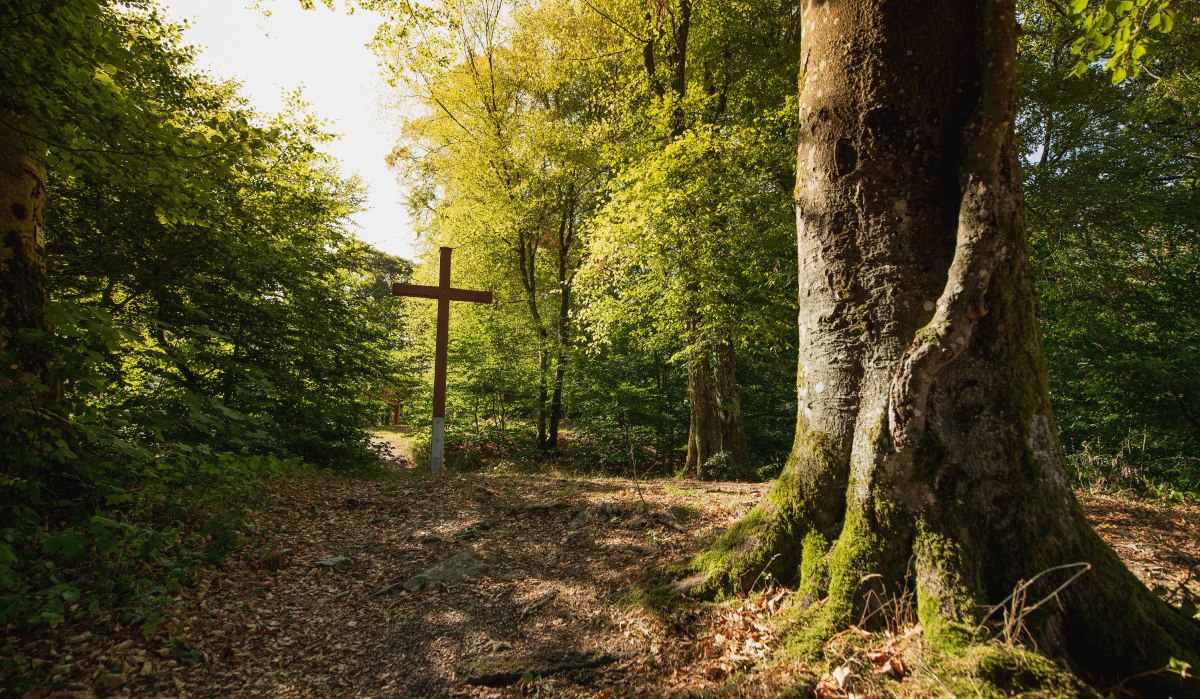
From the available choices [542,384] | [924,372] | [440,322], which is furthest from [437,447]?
[924,372]

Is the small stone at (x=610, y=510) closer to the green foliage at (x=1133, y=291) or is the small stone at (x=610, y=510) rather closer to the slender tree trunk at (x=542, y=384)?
the green foliage at (x=1133, y=291)

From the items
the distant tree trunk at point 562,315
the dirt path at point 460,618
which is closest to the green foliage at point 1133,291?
the dirt path at point 460,618

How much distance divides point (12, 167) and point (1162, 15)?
7627 millimetres

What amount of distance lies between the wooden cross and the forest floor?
13.9 ft

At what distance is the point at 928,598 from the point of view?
219 cm

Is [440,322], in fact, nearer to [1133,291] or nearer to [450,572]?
[450,572]

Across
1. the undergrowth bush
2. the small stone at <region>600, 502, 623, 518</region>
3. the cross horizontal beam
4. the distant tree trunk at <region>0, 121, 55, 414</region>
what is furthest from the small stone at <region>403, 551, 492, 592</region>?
the cross horizontal beam

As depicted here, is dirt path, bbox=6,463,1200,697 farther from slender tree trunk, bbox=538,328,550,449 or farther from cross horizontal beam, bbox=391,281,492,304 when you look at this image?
slender tree trunk, bbox=538,328,550,449

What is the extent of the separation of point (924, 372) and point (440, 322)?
9.23m

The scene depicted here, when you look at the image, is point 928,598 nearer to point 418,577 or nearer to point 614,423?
point 418,577

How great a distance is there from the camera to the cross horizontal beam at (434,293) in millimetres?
9922

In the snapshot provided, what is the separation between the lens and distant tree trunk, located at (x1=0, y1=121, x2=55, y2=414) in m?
3.50

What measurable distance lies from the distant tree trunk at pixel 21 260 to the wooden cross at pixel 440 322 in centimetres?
586

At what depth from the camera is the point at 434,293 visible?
1013 centimetres
